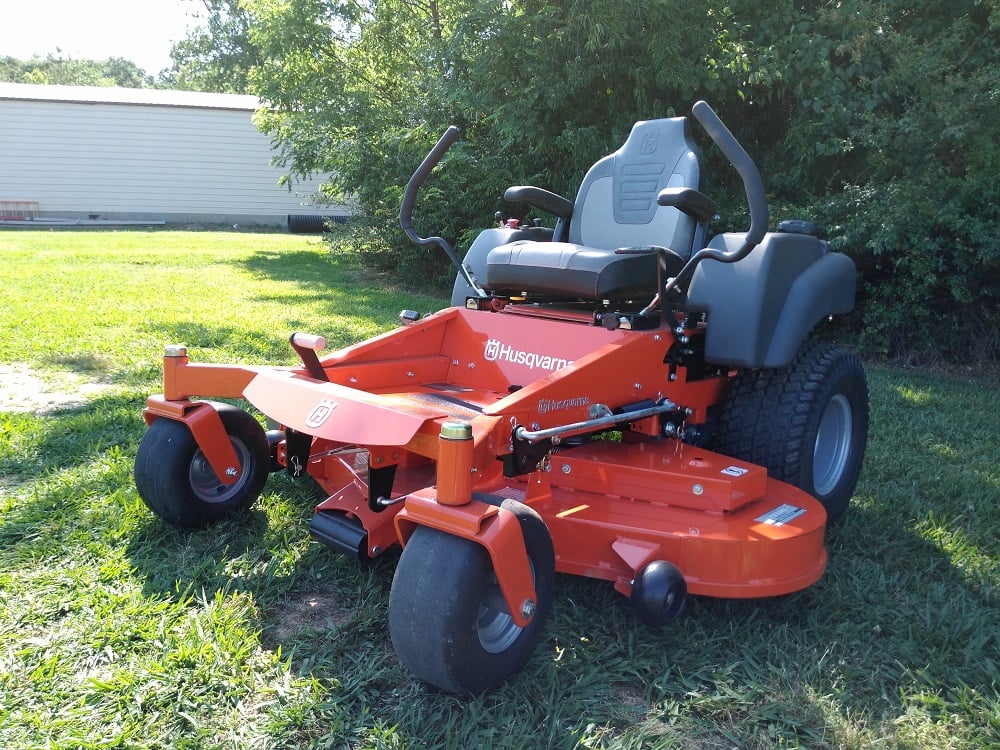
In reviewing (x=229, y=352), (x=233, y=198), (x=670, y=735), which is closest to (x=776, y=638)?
(x=670, y=735)

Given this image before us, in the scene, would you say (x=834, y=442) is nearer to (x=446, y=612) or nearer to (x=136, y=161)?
(x=446, y=612)

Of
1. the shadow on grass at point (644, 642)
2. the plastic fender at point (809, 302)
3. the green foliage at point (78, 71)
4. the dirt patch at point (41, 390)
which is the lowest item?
the shadow on grass at point (644, 642)

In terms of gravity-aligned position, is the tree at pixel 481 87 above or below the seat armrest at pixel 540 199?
above

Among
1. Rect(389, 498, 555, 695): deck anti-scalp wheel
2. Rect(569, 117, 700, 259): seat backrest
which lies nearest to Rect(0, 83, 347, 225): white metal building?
Rect(569, 117, 700, 259): seat backrest

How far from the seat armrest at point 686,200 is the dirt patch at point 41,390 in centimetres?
348

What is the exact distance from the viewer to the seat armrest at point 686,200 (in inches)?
116

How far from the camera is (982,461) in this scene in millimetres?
4207

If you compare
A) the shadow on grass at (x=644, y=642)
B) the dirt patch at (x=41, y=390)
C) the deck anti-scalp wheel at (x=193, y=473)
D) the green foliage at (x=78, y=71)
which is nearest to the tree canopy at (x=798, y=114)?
the shadow on grass at (x=644, y=642)

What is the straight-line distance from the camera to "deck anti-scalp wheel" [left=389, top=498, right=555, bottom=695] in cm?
198

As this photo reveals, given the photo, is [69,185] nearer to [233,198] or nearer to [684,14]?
[233,198]

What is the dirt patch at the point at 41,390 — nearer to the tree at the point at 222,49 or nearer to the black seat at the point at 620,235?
the black seat at the point at 620,235

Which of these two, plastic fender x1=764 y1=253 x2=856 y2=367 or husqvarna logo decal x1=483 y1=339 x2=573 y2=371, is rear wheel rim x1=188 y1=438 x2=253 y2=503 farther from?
plastic fender x1=764 y1=253 x2=856 y2=367

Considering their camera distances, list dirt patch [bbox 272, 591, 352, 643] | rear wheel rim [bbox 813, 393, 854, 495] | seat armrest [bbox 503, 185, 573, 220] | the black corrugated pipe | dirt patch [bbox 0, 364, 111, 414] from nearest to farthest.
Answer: dirt patch [bbox 272, 591, 352, 643]
rear wheel rim [bbox 813, 393, 854, 495]
seat armrest [bbox 503, 185, 573, 220]
dirt patch [bbox 0, 364, 111, 414]
the black corrugated pipe

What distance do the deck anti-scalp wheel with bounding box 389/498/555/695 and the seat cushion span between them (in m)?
1.17
